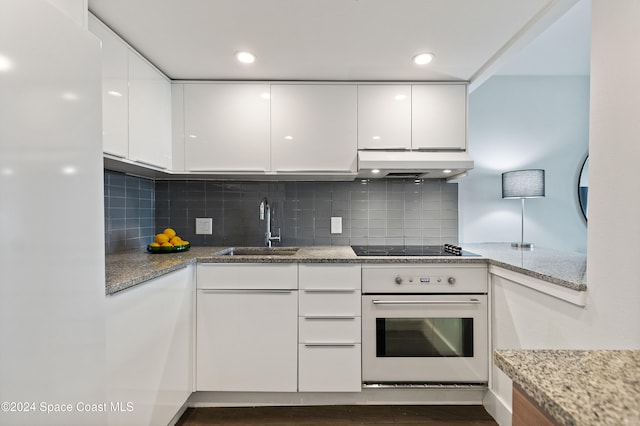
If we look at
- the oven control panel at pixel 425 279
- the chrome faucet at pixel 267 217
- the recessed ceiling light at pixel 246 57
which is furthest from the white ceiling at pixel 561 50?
the chrome faucet at pixel 267 217

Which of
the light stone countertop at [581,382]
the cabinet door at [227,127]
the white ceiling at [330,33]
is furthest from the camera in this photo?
the cabinet door at [227,127]

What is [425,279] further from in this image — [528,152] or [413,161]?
[528,152]

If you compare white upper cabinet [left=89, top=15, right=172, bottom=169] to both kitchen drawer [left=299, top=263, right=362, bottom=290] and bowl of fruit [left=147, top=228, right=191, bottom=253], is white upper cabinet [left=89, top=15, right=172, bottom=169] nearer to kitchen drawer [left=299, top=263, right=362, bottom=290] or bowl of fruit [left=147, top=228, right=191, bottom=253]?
bowl of fruit [left=147, top=228, right=191, bottom=253]

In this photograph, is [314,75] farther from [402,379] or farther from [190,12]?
[402,379]

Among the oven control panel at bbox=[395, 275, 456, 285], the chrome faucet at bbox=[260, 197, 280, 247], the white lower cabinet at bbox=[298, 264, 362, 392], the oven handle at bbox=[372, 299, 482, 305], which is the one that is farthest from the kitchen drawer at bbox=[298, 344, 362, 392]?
the chrome faucet at bbox=[260, 197, 280, 247]

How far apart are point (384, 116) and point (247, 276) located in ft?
4.71

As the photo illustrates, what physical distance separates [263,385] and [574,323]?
1.64 meters

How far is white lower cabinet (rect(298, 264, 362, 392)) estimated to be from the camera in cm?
196

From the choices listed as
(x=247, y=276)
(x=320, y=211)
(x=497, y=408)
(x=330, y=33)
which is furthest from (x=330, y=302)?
(x=330, y=33)

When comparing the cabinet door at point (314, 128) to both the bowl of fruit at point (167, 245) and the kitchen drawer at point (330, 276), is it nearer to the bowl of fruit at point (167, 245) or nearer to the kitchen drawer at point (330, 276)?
the kitchen drawer at point (330, 276)

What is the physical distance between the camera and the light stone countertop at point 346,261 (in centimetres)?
135

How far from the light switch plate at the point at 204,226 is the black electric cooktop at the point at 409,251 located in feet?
3.79

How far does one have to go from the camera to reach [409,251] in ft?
7.41

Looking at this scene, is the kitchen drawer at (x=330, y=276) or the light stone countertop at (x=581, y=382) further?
the kitchen drawer at (x=330, y=276)
